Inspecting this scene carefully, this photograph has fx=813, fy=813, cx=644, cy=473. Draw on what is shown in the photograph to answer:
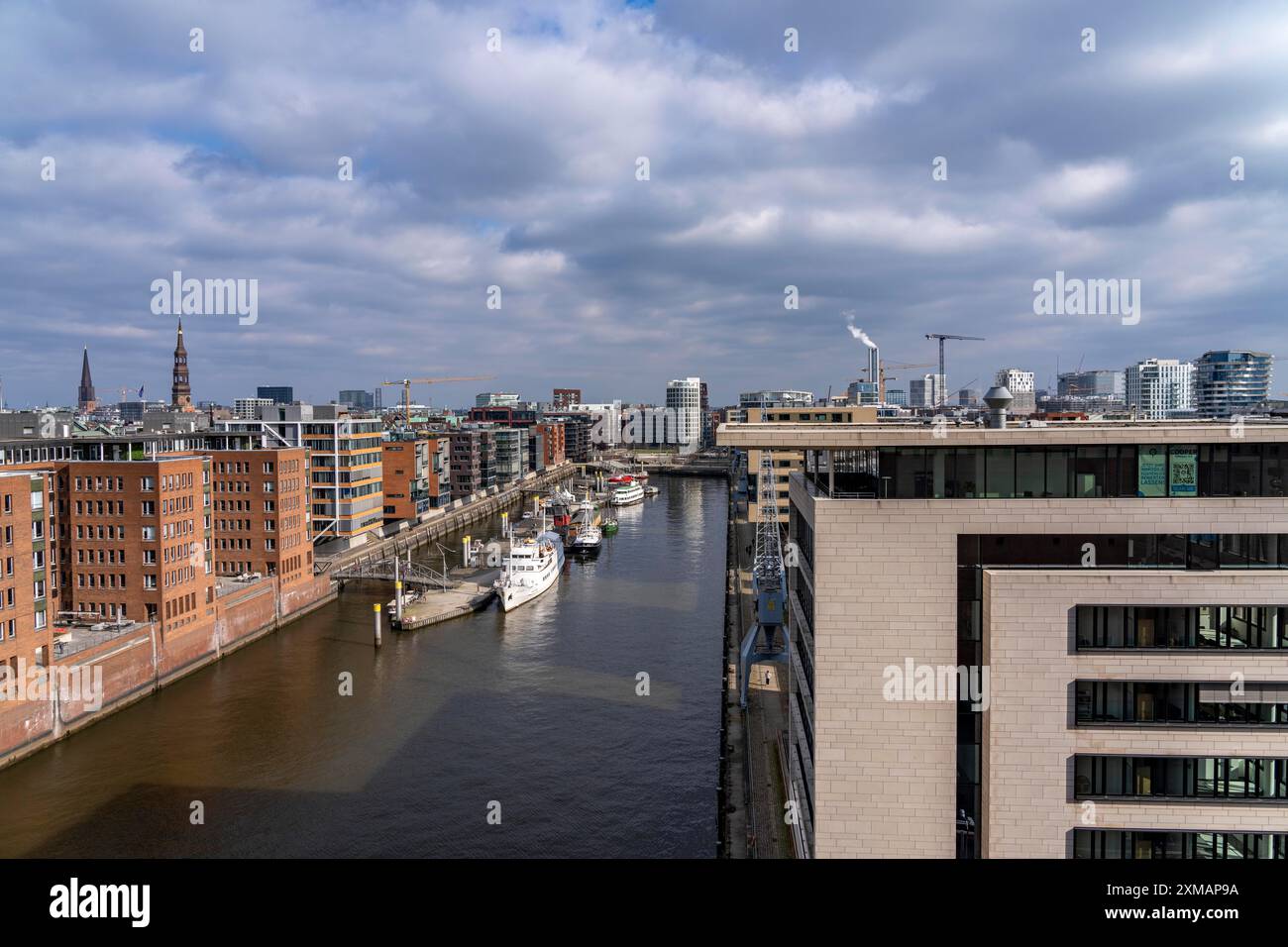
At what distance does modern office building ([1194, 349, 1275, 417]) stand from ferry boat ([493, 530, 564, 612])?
5984 centimetres

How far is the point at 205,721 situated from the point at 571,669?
13.5 metres

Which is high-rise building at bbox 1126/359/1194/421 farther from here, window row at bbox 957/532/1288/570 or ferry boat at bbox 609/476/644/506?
window row at bbox 957/532/1288/570

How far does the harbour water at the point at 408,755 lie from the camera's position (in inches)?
829

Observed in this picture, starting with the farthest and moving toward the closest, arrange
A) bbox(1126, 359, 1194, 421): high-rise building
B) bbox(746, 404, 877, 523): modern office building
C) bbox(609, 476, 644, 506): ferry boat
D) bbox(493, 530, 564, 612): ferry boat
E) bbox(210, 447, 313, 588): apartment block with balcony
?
bbox(609, 476, 644, 506): ferry boat
bbox(1126, 359, 1194, 421): high-rise building
bbox(746, 404, 877, 523): modern office building
bbox(493, 530, 564, 612): ferry boat
bbox(210, 447, 313, 588): apartment block with balcony

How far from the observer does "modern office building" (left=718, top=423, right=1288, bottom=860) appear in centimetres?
1308

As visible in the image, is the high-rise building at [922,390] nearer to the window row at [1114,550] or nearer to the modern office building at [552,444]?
the modern office building at [552,444]

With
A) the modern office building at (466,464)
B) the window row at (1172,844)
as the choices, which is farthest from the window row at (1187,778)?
the modern office building at (466,464)

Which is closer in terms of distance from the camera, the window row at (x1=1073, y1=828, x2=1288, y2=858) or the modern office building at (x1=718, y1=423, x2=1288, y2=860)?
the window row at (x1=1073, y1=828, x2=1288, y2=858)

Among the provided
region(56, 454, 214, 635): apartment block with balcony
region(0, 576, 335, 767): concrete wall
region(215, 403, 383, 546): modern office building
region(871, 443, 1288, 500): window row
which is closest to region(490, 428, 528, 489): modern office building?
region(215, 403, 383, 546): modern office building

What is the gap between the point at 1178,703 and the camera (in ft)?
43.5

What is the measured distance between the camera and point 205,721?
1126 inches

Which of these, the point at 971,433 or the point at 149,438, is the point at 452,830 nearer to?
the point at 971,433

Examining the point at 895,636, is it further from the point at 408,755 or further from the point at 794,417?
the point at 794,417
